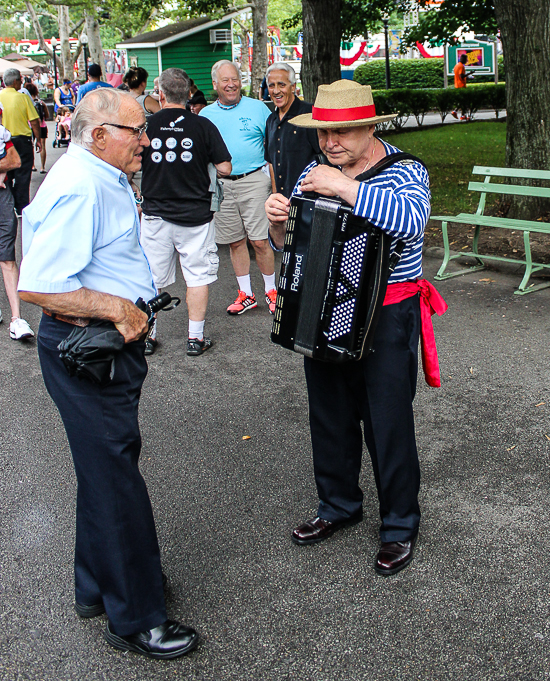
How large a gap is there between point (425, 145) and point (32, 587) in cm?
1663

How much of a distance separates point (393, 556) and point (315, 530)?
0.39 meters

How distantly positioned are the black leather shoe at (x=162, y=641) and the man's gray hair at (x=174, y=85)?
4131mm

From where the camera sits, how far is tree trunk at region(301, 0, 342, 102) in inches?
482

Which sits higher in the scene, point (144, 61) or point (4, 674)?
point (144, 61)

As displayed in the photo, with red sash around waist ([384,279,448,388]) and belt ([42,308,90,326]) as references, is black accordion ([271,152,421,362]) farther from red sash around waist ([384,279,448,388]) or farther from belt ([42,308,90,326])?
belt ([42,308,90,326])

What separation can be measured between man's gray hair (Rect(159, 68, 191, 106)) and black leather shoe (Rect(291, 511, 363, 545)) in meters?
3.63

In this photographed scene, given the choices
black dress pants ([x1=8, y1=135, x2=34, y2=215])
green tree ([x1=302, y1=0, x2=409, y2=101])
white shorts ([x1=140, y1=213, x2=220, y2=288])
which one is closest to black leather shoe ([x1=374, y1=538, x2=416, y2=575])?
white shorts ([x1=140, y1=213, x2=220, y2=288])

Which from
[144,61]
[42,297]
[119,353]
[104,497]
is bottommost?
[104,497]

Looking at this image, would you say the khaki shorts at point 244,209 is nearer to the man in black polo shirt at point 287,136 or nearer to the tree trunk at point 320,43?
the man in black polo shirt at point 287,136

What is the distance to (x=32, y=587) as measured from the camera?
3135mm

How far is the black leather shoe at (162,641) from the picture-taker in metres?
2.68

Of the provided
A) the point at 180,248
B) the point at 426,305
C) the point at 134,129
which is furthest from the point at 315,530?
the point at 180,248

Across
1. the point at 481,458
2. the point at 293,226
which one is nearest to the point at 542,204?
the point at 481,458

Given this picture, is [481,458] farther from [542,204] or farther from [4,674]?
[542,204]
